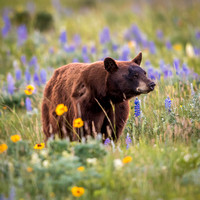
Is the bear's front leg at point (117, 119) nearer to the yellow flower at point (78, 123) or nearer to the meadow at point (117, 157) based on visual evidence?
the meadow at point (117, 157)

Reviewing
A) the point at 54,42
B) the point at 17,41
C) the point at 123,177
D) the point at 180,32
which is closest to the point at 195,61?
the point at 180,32

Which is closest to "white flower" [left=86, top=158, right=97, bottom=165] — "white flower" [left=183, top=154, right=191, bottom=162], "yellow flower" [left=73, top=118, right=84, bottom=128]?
"yellow flower" [left=73, top=118, right=84, bottom=128]

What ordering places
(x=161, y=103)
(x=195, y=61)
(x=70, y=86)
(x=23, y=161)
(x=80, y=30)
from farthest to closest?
(x=80, y=30) → (x=195, y=61) → (x=161, y=103) → (x=70, y=86) → (x=23, y=161)

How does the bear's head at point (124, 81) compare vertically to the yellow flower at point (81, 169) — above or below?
above

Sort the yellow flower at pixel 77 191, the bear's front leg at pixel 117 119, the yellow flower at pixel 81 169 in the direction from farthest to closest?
the bear's front leg at pixel 117 119 → the yellow flower at pixel 81 169 → the yellow flower at pixel 77 191

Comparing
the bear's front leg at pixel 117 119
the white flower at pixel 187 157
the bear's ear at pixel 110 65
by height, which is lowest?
the white flower at pixel 187 157

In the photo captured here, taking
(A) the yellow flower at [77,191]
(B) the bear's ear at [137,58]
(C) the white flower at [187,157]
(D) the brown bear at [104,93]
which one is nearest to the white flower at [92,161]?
(A) the yellow flower at [77,191]

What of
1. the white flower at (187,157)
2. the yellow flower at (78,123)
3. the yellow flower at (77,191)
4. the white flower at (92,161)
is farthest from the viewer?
the yellow flower at (78,123)

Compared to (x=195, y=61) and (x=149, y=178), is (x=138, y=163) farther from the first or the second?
(x=195, y=61)

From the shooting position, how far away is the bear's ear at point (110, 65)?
150 inches

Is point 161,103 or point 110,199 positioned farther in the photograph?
point 161,103

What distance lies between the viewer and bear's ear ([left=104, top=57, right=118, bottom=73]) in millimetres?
3814

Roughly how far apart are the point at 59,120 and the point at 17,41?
7.50 meters

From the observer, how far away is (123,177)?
2949 millimetres
